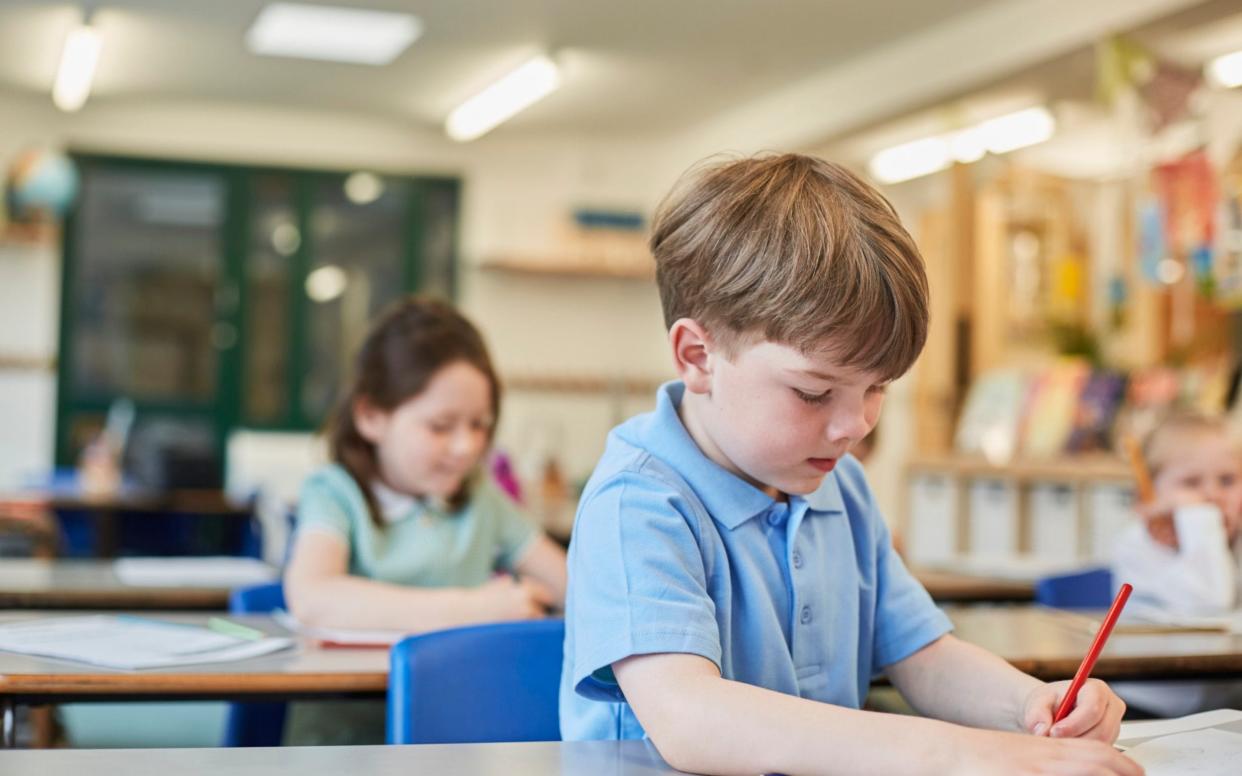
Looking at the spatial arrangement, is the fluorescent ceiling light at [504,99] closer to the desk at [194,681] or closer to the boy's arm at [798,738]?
the desk at [194,681]

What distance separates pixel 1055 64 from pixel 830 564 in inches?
180

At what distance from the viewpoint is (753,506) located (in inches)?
47.6

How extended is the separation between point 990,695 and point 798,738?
1.10 ft

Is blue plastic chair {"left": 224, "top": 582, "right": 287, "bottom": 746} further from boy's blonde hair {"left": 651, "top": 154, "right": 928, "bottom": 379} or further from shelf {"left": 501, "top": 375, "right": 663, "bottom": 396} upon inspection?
shelf {"left": 501, "top": 375, "right": 663, "bottom": 396}

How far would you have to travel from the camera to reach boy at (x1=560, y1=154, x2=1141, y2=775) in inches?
40.8

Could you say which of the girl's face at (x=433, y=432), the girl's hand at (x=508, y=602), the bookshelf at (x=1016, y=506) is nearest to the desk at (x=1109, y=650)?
the girl's hand at (x=508, y=602)

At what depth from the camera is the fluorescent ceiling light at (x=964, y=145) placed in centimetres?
642

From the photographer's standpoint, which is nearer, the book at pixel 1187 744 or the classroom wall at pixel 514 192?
the book at pixel 1187 744

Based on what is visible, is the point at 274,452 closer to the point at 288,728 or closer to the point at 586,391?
the point at 586,391

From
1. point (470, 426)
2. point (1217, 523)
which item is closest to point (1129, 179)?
point (1217, 523)

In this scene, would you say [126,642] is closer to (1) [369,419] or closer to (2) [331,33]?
(1) [369,419]

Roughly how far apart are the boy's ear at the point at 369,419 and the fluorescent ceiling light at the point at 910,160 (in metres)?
4.96

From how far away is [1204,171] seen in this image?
15.1 ft

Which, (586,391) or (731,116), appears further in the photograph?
(586,391)
